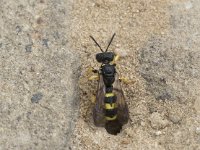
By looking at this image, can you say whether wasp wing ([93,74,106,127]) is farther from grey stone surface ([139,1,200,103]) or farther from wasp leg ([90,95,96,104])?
grey stone surface ([139,1,200,103])

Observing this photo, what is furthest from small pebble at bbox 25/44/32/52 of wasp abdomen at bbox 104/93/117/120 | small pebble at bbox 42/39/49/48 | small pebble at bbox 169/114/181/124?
→ small pebble at bbox 169/114/181/124

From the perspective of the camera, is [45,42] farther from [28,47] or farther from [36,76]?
[36,76]

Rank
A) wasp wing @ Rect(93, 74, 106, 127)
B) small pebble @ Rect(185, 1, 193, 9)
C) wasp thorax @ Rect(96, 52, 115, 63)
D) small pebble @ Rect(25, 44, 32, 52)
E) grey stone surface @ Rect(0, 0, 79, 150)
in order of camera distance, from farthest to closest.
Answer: small pebble @ Rect(185, 1, 193, 9) → small pebble @ Rect(25, 44, 32, 52) → wasp thorax @ Rect(96, 52, 115, 63) → wasp wing @ Rect(93, 74, 106, 127) → grey stone surface @ Rect(0, 0, 79, 150)

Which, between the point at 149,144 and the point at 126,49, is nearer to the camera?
the point at 149,144

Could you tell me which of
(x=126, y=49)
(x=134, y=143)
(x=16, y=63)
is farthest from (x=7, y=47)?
(x=134, y=143)

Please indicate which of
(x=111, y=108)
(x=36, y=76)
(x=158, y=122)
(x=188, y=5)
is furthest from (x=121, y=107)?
(x=188, y=5)

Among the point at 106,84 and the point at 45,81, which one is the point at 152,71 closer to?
the point at 106,84
